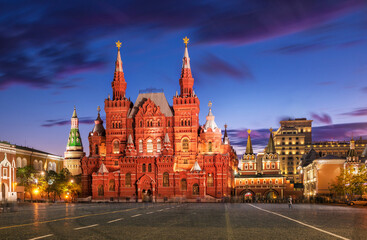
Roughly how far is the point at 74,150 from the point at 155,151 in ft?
155

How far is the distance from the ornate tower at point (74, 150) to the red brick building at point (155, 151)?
108 feet

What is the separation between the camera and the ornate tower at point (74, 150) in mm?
133500

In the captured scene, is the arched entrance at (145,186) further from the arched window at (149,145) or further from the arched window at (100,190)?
the arched window at (100,190)

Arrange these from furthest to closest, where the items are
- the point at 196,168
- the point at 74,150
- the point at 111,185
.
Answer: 1. the point at 74,150
2. the point at 111,185
3. the point at 196,168

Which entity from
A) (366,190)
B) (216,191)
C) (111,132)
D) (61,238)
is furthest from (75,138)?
(61,238)

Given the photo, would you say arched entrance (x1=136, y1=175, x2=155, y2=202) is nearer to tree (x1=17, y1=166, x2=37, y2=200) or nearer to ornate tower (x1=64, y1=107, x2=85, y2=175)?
tree (x1=17, y1=166, x2=37, y2=200)

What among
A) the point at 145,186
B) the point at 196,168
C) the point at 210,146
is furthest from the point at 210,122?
the point at 145,186

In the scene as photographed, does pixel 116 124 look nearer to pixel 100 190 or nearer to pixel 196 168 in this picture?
pixel 100 190

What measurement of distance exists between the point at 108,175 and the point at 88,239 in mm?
82103

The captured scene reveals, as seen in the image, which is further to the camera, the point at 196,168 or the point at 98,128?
the point at 98,128

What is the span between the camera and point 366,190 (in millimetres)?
80500

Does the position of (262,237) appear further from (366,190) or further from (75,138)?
(75,138)

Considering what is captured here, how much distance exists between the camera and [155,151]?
96812mm

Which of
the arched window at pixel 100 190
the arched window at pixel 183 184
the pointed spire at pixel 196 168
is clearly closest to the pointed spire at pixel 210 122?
the pointed spire at pixel 196 168
